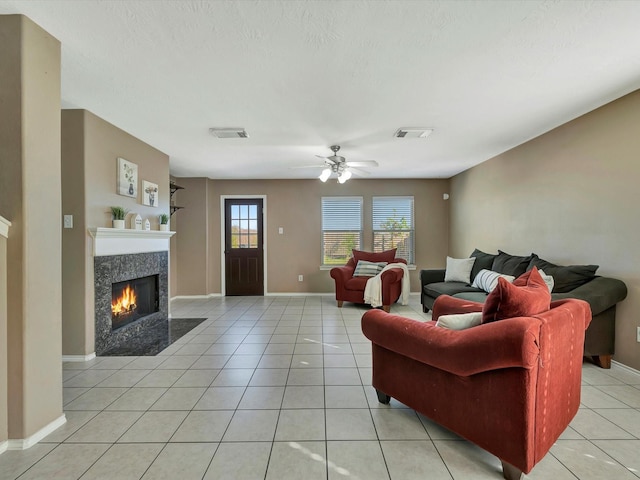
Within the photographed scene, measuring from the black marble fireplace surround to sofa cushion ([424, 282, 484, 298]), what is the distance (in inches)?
146

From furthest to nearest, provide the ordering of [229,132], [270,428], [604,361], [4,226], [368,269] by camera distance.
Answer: [368,269]
[229,132]
[604,361]
[270,428]
[4,226]

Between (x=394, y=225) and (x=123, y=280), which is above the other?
(x=394, y=225)

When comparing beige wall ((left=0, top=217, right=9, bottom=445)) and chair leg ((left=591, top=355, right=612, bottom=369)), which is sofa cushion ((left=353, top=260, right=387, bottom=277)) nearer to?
chair leg ((left=591, top=355, right=612, bottom=369))

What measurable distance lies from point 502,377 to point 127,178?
4.01 meters

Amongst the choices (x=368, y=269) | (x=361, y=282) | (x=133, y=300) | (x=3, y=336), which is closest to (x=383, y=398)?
(x=3, y=336)

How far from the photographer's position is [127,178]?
3.46 m

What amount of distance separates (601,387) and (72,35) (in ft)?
14.8

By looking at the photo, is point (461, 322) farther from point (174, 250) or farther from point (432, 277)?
point (174, 250)

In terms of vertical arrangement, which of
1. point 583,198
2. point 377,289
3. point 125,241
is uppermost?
point 583,198

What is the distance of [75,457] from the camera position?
1.62 metres

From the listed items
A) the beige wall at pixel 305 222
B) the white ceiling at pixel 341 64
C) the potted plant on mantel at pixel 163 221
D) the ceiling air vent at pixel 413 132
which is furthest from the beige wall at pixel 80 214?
the ceiling air vent at pixel 413 132

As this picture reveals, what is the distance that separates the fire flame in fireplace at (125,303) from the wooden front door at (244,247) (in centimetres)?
247

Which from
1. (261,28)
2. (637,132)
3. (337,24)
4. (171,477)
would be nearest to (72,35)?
(261,28)

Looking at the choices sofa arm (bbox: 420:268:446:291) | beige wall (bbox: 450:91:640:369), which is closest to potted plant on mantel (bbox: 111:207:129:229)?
sofa arm (bbox: 420:268:446:291)
